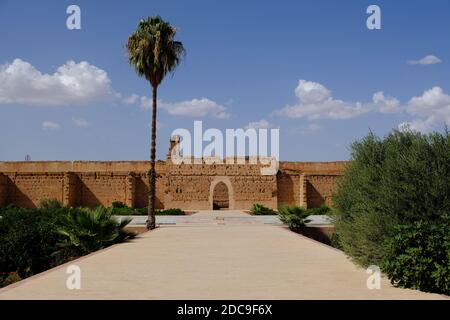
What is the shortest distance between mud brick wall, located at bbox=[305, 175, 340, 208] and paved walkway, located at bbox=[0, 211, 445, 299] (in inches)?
934

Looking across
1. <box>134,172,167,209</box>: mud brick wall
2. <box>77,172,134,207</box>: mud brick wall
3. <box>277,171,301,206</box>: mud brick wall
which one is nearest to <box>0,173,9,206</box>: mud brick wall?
<box>77,172,134,207</box>: mud brick wall

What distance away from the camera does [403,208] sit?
802cm

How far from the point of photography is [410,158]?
8047 millimetres

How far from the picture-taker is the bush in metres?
7.08

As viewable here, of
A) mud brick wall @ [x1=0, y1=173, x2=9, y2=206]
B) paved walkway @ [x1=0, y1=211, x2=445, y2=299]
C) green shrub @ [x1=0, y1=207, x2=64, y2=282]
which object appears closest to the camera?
paved walkway @ [x1=0, y1=211, x2=445, y2=299]

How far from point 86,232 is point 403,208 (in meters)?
7.75

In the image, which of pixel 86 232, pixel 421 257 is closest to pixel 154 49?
pixel 86 232

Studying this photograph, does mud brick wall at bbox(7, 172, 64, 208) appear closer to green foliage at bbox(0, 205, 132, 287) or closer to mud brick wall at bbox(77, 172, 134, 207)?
mud brick wall at bbox(77, 172, 134, 207)

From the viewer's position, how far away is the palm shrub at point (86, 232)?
12641mm

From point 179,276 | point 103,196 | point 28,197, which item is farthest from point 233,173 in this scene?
point 179,276

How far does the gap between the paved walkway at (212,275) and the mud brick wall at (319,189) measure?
23.7 meters
